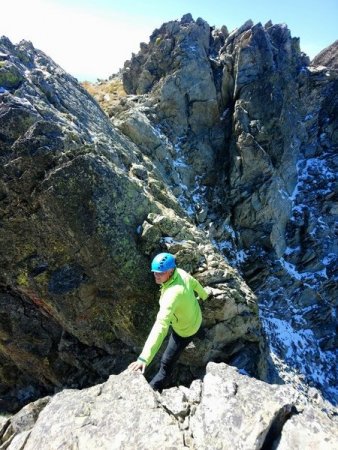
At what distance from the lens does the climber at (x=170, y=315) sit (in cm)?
716

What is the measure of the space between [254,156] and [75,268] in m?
22.6

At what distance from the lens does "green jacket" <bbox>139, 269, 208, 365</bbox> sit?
714 cm

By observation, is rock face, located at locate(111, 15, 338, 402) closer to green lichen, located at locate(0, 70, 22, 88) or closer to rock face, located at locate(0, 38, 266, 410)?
green lichen, located at locate(0, 70, 22, 88)

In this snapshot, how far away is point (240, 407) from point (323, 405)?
14419 millimetres

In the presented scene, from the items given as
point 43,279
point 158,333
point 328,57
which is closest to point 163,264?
point 158,333

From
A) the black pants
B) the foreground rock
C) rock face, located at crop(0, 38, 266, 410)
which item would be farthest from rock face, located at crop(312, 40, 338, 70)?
the foreground rock

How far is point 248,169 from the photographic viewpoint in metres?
30.3

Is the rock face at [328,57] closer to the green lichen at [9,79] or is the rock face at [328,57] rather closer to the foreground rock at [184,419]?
the green lichen at [9,79]

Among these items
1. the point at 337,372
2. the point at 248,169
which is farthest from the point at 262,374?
the point at 248,169

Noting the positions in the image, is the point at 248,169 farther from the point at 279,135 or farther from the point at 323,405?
the point at 323,405

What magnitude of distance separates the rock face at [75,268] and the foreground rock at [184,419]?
14.5 feet

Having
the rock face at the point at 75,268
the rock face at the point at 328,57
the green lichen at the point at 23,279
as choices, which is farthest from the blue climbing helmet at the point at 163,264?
the rock face at the point at 328,57

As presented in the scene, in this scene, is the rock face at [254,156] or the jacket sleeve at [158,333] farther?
the rock face at [254,156]

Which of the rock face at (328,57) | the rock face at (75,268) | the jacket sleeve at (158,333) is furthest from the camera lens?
the rock face at (328,57)
